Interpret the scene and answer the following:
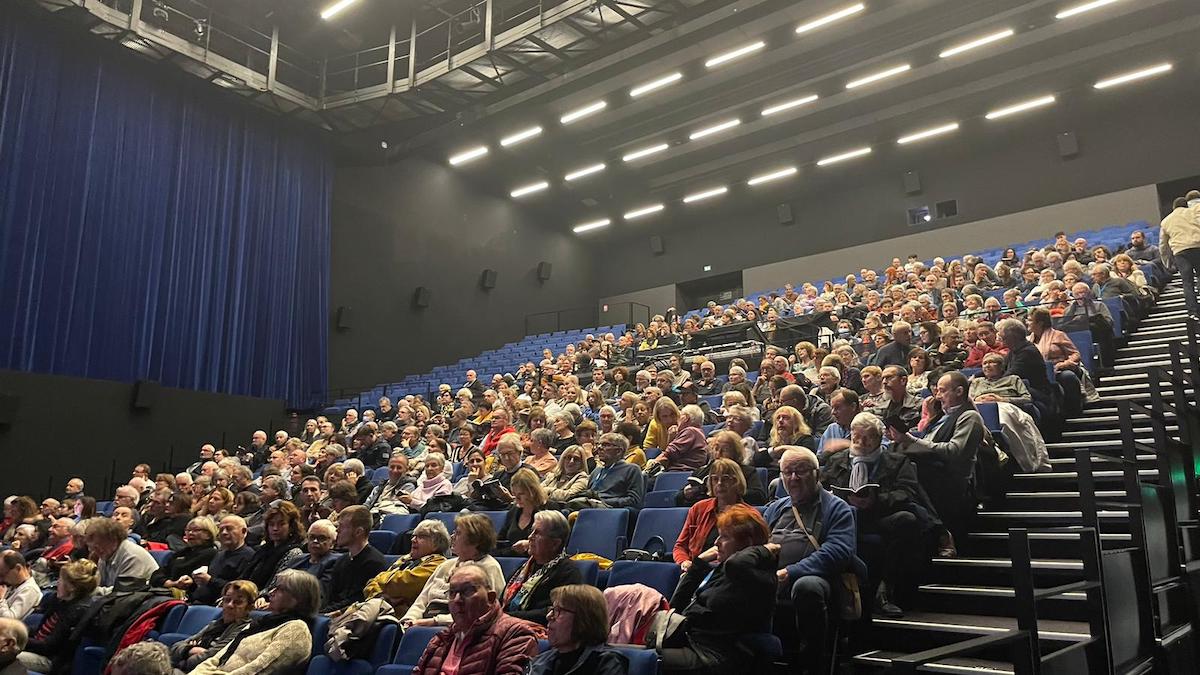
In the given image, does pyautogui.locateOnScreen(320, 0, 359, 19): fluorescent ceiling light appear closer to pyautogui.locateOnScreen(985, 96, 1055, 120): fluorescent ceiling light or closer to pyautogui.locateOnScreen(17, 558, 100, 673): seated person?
pyautogui.locateOnScreen(17, 558, 100, 673): seated person

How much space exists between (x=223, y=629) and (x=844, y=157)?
40.3 feet

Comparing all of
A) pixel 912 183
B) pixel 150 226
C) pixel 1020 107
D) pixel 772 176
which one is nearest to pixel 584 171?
pixel 772 176

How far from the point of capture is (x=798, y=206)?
1512cm

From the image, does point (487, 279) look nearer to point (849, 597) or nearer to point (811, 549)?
point (811, 549)

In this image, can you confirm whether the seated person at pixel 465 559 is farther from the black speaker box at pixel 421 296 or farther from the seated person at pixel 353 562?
the black speaker box at pixel 421 296

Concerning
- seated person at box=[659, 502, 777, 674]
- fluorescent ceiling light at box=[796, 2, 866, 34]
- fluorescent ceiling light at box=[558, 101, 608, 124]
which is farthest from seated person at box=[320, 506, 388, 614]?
fluorescent ceiling light at box=[558, 101, 608, 124]

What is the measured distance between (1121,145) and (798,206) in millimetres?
5032

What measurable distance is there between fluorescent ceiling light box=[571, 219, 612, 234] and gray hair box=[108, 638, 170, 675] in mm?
14317

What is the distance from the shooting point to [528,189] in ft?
50.7

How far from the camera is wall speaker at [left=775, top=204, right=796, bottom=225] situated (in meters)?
15.1

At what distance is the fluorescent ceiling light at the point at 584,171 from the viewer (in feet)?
47.5

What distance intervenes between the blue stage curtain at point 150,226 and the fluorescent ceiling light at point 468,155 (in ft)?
7.96

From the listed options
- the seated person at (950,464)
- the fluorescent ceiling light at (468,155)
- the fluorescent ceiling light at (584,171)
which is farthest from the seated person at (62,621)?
the fluorescent ceiling light at (584,171)

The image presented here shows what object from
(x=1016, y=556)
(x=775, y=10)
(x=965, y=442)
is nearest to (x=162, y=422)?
(x=775, y=10)
